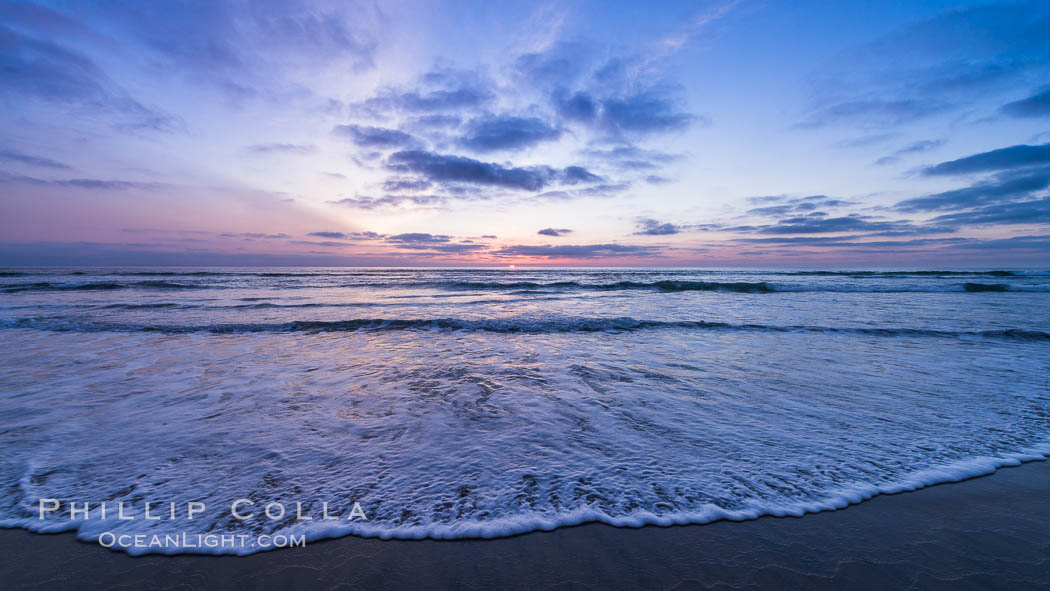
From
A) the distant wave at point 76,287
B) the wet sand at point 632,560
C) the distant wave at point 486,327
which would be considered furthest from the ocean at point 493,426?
the distant wave at point 76,287

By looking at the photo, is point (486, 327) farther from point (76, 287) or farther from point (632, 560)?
point (76, 287)

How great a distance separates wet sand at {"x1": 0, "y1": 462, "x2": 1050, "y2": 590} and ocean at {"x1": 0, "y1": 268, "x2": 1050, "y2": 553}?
153 mm

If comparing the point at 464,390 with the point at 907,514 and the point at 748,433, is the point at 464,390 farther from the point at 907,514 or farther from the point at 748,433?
the point at 907,514

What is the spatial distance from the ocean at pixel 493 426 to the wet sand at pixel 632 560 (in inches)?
6.0

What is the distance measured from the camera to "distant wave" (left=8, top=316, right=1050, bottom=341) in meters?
10.3

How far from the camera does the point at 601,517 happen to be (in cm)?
266

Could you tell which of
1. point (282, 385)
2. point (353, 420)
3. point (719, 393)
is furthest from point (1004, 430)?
point (282, 385)

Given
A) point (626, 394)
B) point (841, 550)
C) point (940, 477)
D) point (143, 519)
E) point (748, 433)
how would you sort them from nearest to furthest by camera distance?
point (841, 550)
point (143, 519)
point (940, 477)
point (748, 433)
point (626, 394)

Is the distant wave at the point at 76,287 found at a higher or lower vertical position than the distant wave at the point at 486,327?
higher

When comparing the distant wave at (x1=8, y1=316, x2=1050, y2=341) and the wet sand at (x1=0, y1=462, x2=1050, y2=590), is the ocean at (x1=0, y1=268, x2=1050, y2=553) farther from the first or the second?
the distant wave at (x1=8, y1=316, x2=1050, y2=341)

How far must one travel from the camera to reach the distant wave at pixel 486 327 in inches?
405

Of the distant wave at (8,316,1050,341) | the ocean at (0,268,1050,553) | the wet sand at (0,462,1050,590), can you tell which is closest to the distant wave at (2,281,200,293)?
the distant wave at (8,316,1050,341)

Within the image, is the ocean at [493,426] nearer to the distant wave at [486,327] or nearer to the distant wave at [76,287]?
the distant wave at [486,327]

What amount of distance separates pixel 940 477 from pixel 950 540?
3.46ft
